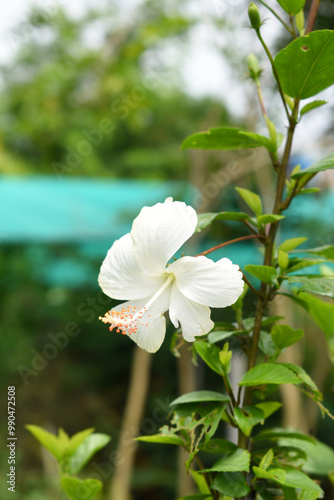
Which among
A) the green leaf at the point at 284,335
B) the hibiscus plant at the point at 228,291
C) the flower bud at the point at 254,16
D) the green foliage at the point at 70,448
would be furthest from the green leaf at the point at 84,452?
the flower bud at the point at 254,16

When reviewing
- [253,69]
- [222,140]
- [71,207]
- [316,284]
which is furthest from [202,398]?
[71,207]

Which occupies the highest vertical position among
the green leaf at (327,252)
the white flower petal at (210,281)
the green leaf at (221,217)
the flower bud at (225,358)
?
the green leaf at (221,217)

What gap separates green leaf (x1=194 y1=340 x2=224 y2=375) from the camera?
49 cm

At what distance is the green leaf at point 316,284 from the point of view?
0.45 meters

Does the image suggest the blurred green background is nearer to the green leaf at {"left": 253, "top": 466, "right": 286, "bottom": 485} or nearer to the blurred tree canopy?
the blurred tree canopy

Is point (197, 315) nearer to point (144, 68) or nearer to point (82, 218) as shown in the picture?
point (82, 218)

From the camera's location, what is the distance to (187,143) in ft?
1.84

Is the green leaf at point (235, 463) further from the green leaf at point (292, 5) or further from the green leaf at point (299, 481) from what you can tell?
the green leaf at point (292, 5)

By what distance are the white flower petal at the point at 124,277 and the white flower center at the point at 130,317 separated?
0.01 metres

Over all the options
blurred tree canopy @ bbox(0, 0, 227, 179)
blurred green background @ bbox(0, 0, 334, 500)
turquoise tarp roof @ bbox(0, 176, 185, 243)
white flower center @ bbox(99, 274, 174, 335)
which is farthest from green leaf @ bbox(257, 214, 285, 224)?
blurred tree canopy @ bbox(0, 0, 227, 179)

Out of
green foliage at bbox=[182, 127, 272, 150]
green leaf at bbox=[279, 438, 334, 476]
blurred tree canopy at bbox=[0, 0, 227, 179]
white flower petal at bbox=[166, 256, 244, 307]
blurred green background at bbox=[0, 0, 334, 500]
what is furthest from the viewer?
blurred tree canopy at bbox=[0, 0, 227, 179]

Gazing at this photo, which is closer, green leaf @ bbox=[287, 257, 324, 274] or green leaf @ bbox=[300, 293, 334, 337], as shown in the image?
green leaf @ bbox=[287, 257, 324, 274]

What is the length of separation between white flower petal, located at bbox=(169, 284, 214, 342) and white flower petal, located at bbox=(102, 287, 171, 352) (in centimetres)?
2

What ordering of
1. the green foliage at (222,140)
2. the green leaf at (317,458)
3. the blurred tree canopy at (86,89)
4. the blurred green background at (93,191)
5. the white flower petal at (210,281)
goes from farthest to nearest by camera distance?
the blurred tree canopy at (86,89), the blurred green background at (93,191), the green leaf at (317,458), the green foliage at (222,140), the white flower petal at (210,281)
